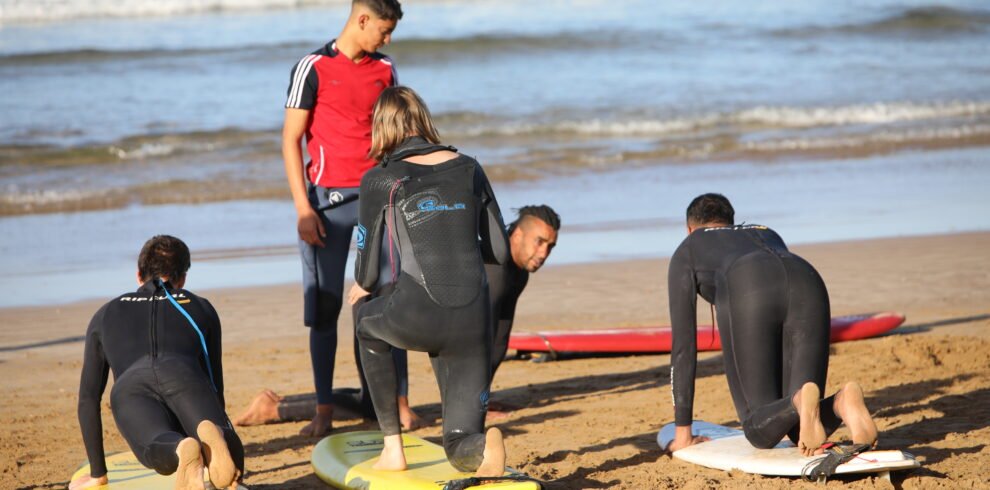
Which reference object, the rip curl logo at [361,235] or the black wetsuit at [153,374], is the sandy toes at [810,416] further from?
the black wetsuit at [153,374]

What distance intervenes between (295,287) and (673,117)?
38.0 ft

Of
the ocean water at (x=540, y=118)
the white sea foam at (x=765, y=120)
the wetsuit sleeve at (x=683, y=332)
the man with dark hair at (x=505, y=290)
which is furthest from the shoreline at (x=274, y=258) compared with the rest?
the white sea foam at (x=765, y=120)

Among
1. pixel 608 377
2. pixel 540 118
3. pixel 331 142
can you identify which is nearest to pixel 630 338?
pixel 608 377

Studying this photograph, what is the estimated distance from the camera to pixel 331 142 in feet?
19.3

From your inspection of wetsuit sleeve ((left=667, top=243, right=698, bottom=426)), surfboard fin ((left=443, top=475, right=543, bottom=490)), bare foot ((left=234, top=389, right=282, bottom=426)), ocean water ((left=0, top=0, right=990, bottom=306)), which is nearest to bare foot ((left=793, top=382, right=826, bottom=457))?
wetsuit sleeve ((left=667, top=243, right=698, bottom=426))

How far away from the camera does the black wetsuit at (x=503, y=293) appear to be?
5867 mm

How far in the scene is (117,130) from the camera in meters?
18.8

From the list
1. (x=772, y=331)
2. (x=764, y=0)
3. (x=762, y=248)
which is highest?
(x=764, y=0)

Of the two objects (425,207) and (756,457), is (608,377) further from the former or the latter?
(425,207)

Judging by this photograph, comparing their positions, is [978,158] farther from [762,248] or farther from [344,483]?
[344,483]

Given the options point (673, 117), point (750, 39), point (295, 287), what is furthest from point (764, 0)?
point (295, 287)

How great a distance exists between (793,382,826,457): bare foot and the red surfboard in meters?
3.12

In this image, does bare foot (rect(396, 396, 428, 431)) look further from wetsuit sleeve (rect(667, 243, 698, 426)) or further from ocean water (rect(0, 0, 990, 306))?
ocean water (rect(0, 0, 990, 306))

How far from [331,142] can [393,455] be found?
5.83 feet
